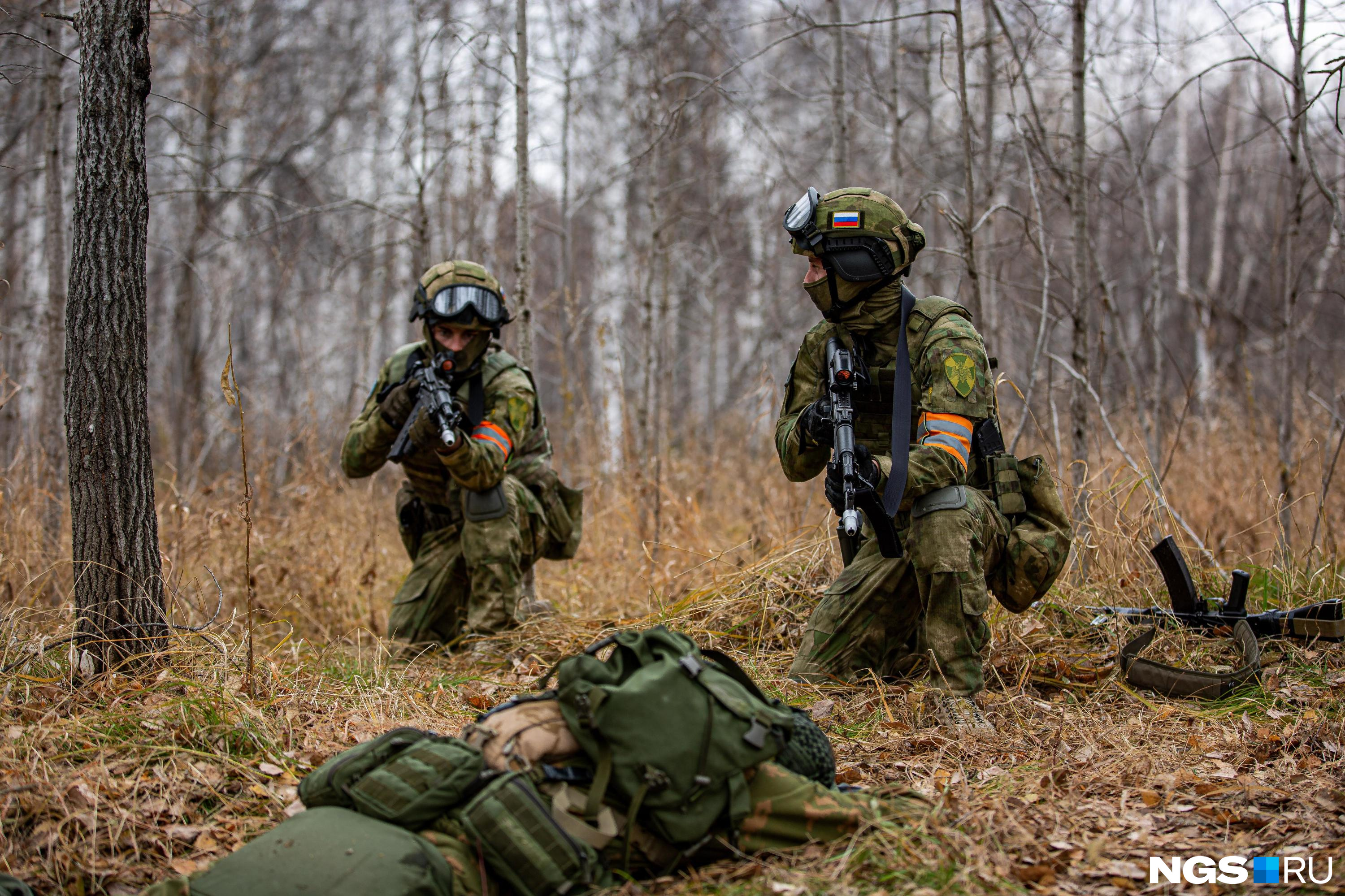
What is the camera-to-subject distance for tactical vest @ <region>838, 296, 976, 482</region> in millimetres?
3809

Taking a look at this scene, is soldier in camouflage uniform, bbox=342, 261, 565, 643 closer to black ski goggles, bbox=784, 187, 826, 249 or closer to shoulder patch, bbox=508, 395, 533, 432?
shoulder patch, bbox=508, 395, 533, 432

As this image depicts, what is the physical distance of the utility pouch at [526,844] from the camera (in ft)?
7.14

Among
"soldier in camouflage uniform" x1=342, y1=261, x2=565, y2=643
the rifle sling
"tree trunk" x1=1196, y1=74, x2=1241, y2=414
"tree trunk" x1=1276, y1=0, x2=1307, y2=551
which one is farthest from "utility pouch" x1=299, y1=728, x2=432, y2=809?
"tree trunk" x1=1196, y1=74, x2=1241, y2=414

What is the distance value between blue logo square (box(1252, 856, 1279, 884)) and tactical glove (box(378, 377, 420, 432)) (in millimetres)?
3754

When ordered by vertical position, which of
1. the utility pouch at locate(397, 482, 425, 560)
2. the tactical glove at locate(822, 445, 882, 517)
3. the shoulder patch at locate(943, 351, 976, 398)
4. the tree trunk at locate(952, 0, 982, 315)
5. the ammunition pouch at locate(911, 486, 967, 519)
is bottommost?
the utility pouch at locate(397, 482, 425, 560)

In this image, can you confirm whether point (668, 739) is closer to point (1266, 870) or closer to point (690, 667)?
point (690, 667)

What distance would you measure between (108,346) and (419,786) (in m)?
2.02

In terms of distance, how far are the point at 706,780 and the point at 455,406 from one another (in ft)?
8.62

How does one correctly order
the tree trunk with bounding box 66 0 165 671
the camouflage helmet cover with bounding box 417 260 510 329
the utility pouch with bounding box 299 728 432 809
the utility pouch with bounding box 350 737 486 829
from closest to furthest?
the utility pouch with bounding box 350 737 486 829 < the utility pouch with bounding box 299 728 432 809 < the tree trunk with bounding box 66 0 165 671 < the camouflage helmet cover with bounding box 417 260 510 329

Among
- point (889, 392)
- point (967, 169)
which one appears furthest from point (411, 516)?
point (967, 169)

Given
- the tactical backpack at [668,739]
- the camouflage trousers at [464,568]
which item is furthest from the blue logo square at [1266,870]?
the camouflage trousers at [464,568]

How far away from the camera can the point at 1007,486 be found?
12.6 feet

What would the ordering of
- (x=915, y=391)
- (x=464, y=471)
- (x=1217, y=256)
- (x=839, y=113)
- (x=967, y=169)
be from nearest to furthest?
(x=915, y=391) < (x=464, y=471) < (x=967, y=169) < (x=839, y=113) < (x=1217, y=256)

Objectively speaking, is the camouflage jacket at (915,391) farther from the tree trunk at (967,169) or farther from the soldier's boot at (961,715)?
the tree trunk at (967,169)
